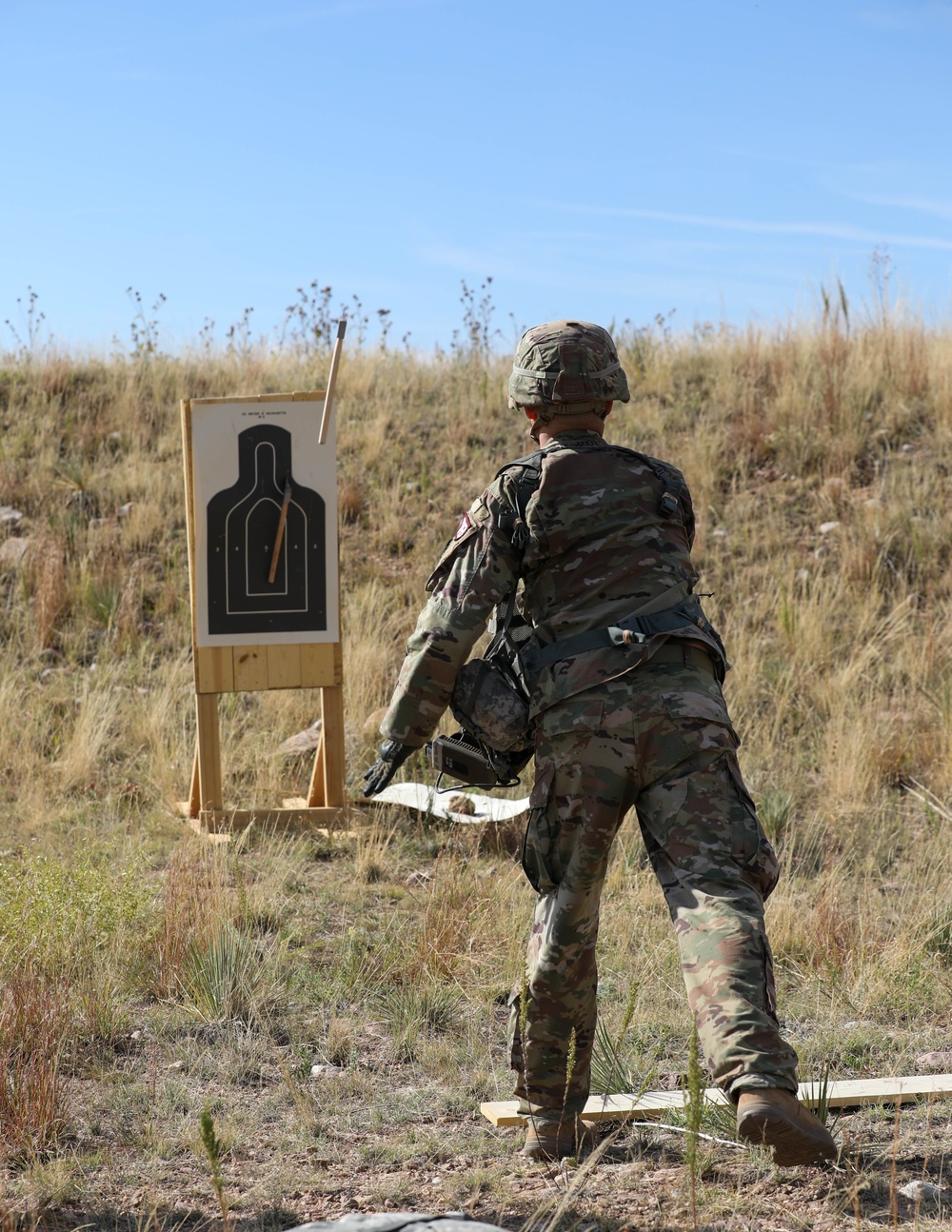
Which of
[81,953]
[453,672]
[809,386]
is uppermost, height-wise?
[809,386]

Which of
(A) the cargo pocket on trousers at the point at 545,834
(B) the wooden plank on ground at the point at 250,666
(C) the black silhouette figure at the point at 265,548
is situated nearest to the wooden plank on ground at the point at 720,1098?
(A) the cargo pocket on trousers at the point at 545,834

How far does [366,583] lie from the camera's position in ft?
28.7

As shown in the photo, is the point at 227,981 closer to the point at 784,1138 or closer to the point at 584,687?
the point at 584,687

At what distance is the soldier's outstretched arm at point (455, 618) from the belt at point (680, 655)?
388 mm

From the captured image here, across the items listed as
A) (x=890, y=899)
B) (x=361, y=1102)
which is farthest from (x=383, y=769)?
(x=890, y=899)

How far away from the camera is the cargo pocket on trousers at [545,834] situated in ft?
9.40

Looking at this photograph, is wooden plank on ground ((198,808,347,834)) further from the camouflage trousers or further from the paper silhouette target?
the camouflage trousers

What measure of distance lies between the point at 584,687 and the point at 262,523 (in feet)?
11.3

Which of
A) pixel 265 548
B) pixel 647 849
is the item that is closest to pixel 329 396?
pixel 265 548

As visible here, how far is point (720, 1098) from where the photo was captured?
3.22m

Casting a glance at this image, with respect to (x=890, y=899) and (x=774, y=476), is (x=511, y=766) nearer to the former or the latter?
(x=890, y=899)

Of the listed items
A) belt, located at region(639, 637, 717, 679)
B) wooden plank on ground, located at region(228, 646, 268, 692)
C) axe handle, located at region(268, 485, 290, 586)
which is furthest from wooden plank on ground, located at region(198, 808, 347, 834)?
belt, located at region(639, 637, 717, 679)

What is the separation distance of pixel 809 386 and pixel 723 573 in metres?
2.30

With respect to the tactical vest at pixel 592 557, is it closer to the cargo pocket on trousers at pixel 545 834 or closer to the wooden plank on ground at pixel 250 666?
the cargo pocket on trousers at pixel 545 834
